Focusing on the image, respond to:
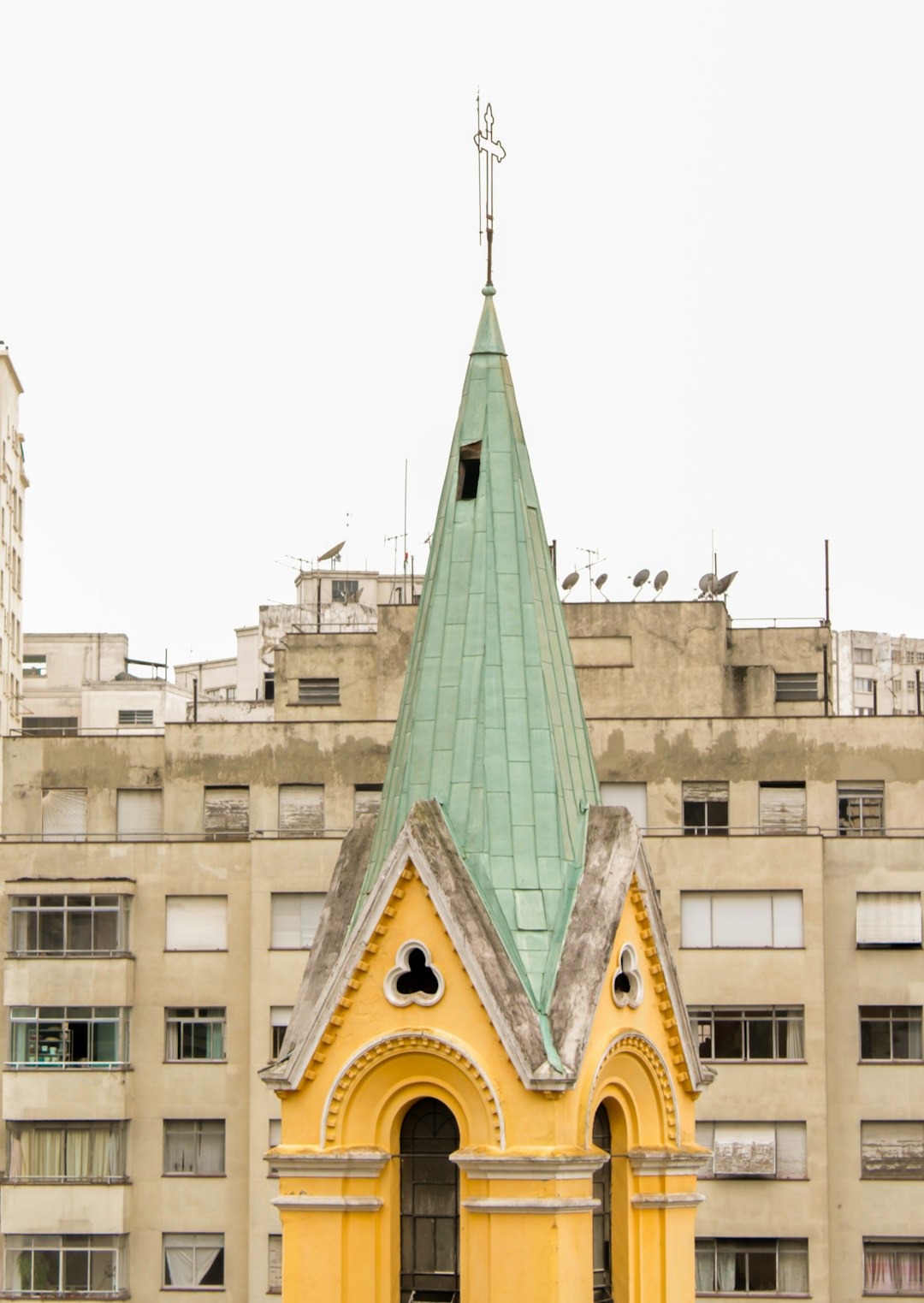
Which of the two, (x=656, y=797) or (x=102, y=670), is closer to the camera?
(x=656, y=797)

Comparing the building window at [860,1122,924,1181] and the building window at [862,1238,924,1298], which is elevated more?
the building window at [860,1122,924,1181]

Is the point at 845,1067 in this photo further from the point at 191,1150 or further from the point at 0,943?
the point at 0,943

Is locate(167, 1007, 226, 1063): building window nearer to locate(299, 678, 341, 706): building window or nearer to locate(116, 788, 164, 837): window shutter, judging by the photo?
locate(116, 788, 164, 837): window shutter

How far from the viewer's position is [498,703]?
36.0m

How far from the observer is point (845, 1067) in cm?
9175

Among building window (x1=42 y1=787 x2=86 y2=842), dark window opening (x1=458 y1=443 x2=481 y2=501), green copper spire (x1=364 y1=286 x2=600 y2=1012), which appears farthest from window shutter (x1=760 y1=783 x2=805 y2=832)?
dark window opening (x1=458 y1=443 x2=481 y2=501)

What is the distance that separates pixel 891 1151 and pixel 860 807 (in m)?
Answer: 12.1

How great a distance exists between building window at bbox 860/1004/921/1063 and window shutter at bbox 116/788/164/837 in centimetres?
2621

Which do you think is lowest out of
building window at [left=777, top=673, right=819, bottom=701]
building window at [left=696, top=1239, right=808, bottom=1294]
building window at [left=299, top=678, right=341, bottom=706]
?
building window at [left=696, top=1239, right=808, bottom=1294]

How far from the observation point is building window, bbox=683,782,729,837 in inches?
3782

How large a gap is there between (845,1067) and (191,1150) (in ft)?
71.7

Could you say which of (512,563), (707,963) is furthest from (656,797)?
(512,563)

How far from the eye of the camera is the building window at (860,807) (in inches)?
3809

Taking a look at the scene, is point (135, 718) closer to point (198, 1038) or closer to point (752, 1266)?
point (198, 1038)
